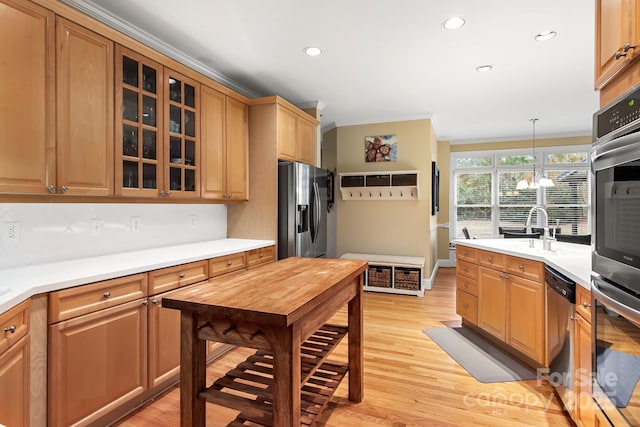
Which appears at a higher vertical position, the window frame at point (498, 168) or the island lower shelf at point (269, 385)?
the window frame at point (498, 168)

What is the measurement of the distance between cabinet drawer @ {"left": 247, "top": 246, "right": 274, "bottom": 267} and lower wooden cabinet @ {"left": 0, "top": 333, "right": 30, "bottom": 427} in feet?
5.92

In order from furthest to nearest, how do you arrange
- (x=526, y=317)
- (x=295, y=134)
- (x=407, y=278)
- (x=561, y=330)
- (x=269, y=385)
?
(x=407, y=278) → (x=295, y=134) → (x=526, y=317) → (x=561, y=330) → (x=269, y=385)

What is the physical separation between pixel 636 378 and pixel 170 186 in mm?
2902

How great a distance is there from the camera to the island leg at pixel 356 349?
2205 mm

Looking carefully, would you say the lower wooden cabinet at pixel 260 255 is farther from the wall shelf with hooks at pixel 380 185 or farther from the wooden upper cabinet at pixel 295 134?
the wall shelf with hooks at pixel 380 185

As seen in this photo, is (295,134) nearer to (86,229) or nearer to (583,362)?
(86,229)

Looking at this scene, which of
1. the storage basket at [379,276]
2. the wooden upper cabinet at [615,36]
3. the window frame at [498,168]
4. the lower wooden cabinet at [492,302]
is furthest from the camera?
the window frame at [498,168]

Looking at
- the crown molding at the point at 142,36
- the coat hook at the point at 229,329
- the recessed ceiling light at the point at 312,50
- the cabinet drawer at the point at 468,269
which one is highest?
the recessed ceiling light at the point at 312,50

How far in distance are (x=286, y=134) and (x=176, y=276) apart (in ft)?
6.67

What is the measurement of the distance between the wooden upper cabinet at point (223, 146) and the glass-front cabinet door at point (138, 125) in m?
0.49

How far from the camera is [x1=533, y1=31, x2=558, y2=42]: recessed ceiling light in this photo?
2762mm

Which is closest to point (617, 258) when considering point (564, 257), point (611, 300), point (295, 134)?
point (611, 300)

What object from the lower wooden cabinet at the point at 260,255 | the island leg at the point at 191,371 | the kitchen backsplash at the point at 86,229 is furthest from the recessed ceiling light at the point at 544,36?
the kitchen backsplash at the point at 86,229

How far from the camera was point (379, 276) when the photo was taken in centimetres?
500
